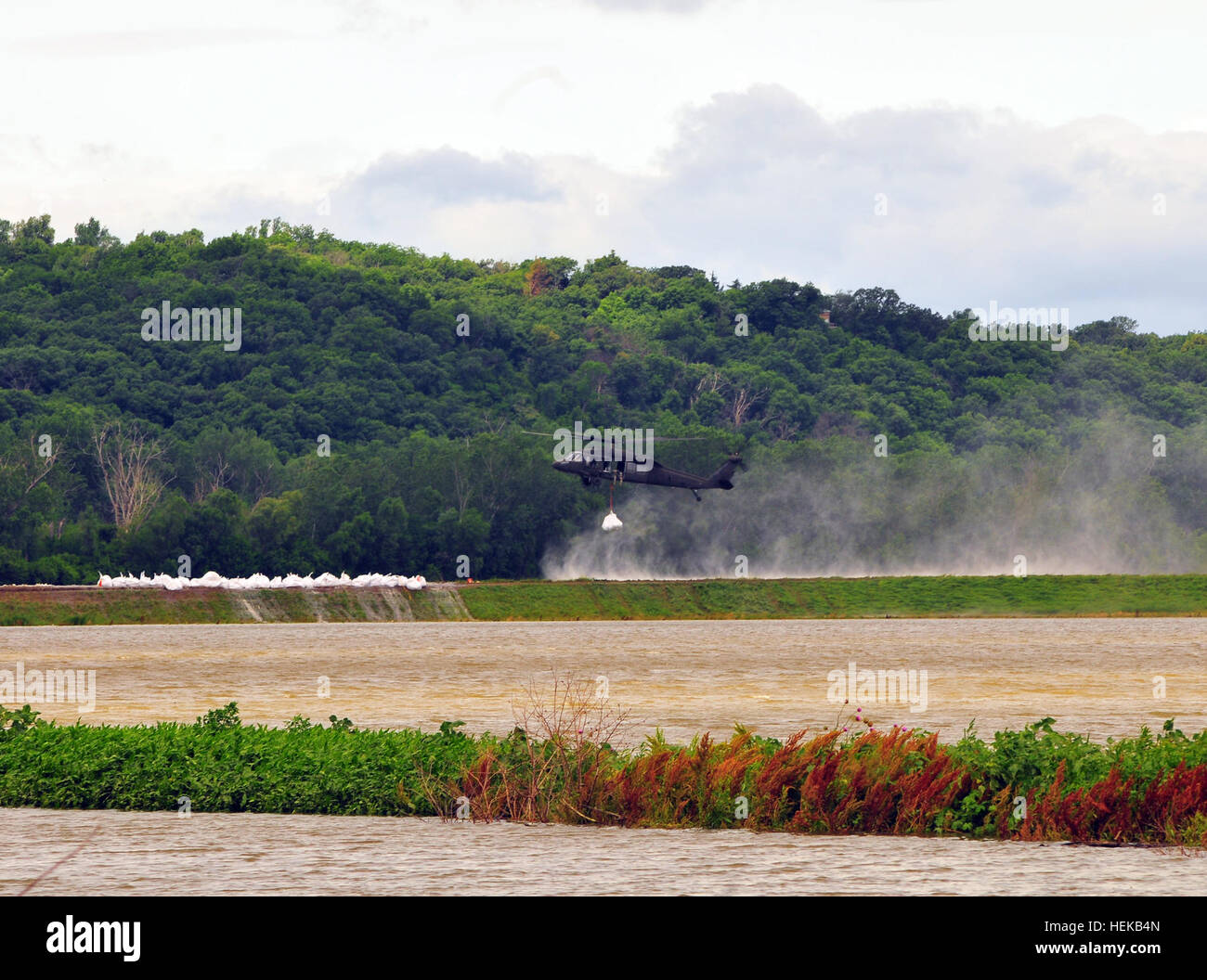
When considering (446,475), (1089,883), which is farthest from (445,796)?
(446,475)

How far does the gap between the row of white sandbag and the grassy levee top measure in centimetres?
65

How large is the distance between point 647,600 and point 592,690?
102765mm

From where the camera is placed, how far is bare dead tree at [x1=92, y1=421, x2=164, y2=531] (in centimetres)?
17250

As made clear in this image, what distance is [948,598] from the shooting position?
559 ft

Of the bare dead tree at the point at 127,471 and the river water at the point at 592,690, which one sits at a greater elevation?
the bare dead tree at the point at 127,471

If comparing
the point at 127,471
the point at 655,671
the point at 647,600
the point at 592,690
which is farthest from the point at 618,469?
the point at 127,471

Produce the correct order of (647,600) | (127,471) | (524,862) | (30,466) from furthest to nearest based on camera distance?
(127,471)
(30,466)
(647,600)
(524,862)

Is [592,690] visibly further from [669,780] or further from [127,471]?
[127,471]

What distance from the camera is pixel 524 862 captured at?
77.4 ft

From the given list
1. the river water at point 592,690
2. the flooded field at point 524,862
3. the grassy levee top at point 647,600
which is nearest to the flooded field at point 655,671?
the river water at point 592,690

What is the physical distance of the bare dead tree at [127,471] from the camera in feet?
566

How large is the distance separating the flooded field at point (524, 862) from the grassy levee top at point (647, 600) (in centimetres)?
10669

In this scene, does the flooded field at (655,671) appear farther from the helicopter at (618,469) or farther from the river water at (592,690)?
the helicopter at (618,469)
